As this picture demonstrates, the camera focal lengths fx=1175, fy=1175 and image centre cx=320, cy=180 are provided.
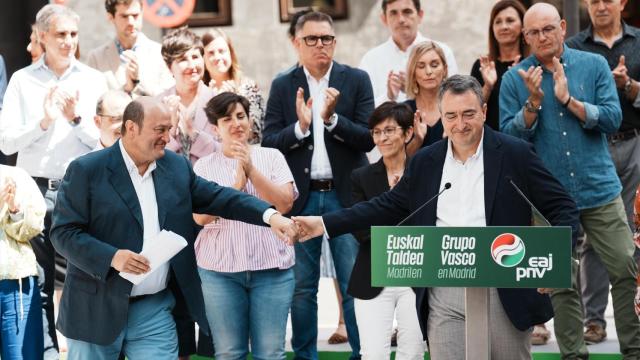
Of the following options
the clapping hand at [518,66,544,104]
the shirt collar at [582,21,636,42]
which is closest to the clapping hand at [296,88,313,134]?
the clapping hand at [518,66,544,104]

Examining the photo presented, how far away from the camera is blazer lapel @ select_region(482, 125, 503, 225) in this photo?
5664 mm

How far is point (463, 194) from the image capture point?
5723mm

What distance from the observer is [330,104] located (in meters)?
7.64

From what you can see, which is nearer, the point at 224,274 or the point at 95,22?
the point at 224,274

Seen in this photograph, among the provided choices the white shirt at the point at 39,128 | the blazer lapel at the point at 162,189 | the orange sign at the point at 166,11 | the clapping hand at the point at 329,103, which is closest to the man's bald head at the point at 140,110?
the blazer lapel at the point at 162,189

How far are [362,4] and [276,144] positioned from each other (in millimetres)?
3920

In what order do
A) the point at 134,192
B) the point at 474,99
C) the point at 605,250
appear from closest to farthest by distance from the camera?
the point at 474,99 < the point at 134,192 < the point at 605,250

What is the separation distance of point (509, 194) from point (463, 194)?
22 cm

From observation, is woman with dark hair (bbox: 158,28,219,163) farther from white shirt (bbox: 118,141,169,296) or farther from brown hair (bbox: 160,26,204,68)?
white shirt (bbox: 118,141,169,296)

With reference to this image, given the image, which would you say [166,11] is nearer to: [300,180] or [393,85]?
[393,85]

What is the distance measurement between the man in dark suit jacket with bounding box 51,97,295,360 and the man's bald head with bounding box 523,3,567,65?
2260 millimetres

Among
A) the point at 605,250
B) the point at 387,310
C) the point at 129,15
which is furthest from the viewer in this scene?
the point at 129,15

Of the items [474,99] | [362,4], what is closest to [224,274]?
[474,99]

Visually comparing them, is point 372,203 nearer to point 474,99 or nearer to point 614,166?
point 474,99
